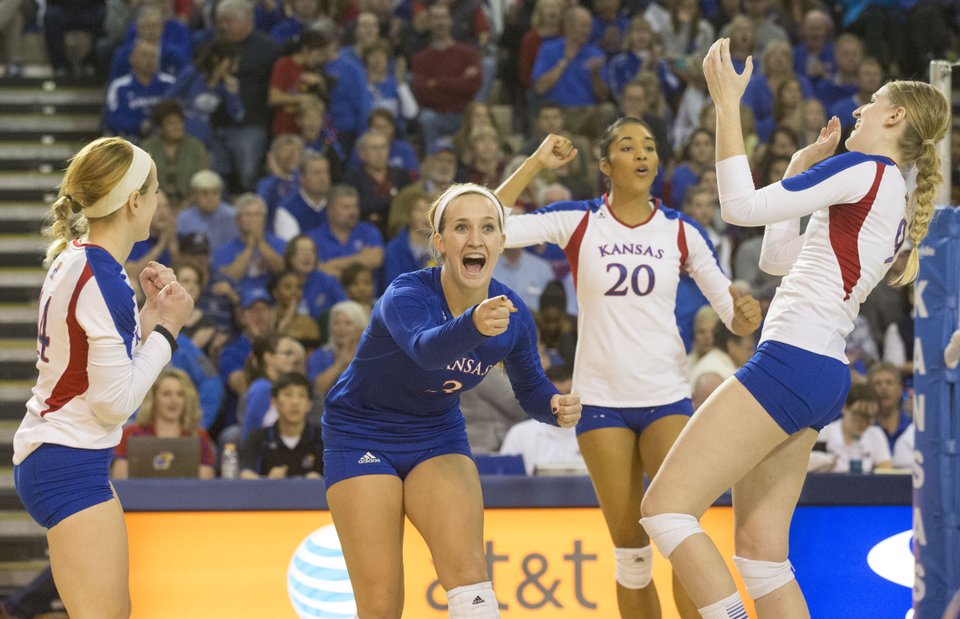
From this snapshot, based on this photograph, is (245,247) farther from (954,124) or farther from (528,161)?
(954,124)

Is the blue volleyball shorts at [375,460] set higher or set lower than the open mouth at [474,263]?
lower

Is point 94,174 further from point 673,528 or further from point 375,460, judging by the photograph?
point 673,528

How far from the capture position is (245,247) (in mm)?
9328

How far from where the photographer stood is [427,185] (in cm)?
997

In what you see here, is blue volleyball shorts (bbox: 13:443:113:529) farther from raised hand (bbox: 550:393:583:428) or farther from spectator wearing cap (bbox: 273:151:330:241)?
spectator wearing cap (bbox: 273:151:330:241)

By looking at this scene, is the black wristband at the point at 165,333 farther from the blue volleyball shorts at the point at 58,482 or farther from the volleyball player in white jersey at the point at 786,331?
the volleyball player in white jersey at the point at 786,331

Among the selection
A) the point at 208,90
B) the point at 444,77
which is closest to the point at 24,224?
the point at 208,90

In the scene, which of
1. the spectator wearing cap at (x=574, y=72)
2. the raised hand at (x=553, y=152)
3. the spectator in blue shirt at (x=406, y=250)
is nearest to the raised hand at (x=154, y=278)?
the raised hand at (x=553, y=152)

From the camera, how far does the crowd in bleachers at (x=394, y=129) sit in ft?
27.8

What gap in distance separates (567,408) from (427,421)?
0.50 meters

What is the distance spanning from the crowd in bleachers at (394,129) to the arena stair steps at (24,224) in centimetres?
39

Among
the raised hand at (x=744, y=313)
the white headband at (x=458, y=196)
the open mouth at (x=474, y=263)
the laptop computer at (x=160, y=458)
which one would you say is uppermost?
the white headband at (x=458, y=196)

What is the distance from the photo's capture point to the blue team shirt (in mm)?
4246

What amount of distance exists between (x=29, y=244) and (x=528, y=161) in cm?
578
